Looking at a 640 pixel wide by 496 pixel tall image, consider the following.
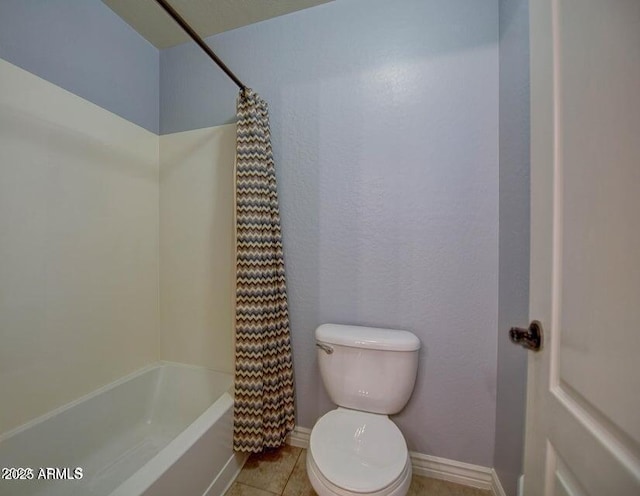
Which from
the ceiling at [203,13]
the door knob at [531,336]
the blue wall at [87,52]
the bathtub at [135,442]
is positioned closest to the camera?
the door knob at [531,336]

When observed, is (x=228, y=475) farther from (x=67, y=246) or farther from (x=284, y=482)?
(x=67, y=246)

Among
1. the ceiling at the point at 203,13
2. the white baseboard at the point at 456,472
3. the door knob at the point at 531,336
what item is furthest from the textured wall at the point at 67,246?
the door knob at the point at 531,336

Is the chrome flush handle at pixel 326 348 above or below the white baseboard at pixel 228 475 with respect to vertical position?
above

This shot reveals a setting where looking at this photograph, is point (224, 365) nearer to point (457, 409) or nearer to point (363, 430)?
point (363, 430)

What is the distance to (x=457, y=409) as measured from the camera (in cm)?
114

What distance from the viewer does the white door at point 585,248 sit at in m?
0.35

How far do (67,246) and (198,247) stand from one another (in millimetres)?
576

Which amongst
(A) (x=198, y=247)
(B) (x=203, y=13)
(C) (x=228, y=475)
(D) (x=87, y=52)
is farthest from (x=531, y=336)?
(D) (x=87, y=52)

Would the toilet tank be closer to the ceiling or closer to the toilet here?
the toilet

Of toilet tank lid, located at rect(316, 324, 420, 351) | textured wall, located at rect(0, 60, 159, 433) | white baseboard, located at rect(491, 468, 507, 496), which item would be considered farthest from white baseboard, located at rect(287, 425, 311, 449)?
textured wall, located at rect(0, 60, 159, 433)

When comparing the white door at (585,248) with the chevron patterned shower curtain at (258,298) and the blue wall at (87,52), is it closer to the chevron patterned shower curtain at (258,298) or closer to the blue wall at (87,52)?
the chevron patterned shower curtain at (258,298)

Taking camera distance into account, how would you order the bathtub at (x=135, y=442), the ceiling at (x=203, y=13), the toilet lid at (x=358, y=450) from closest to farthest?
1. the toilet lid at (x=358, y=450)
2. the bathtub at (x=135, y=442)
3. the ceiling at (x=203, y=13)

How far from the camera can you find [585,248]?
0.43 m

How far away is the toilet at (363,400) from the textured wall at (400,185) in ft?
0.47
